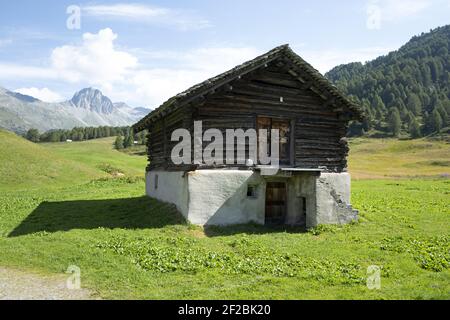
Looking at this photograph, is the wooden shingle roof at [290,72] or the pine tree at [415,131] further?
the pine tree at [415,131]

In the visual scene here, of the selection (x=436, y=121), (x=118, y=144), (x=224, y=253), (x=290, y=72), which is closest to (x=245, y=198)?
(x=224, y=253)

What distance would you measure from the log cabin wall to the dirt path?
27.6 feet

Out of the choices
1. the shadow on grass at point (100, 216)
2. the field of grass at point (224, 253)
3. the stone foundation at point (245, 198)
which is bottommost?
the field of grass at point (224, 253)

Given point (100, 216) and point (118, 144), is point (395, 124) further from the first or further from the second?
point (100, 216)

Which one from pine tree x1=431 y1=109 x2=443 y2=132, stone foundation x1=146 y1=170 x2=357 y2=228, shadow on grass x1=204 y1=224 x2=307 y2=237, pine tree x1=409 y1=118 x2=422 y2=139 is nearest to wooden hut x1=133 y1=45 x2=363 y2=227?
stone foundation x1=146 y1=170 x2=357 y2=228

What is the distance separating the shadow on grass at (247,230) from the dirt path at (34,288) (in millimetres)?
7123

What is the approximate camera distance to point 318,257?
1399 cm

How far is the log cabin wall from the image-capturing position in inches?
754

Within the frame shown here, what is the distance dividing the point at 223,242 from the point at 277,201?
5.67 metres

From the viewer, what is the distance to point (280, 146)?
2069cm

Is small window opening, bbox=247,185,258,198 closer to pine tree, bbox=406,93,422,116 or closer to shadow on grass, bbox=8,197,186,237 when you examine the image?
shadow on grass, bbox=8,197,186,237

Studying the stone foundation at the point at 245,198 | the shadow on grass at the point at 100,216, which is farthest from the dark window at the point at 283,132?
the shadow on grass at the point at 100,216

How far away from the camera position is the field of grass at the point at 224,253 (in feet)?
35.2

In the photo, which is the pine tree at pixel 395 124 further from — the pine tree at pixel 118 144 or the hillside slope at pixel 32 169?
the hillside slope at pixel 32 169
